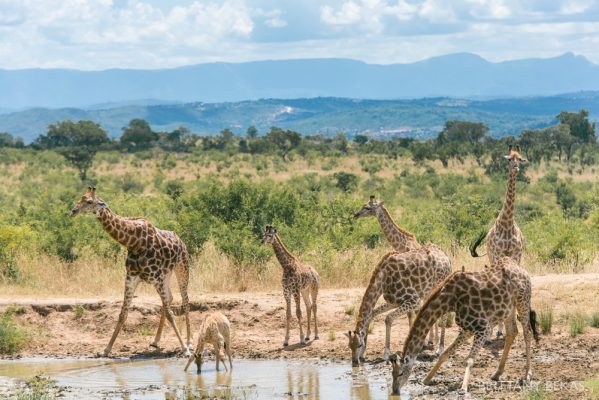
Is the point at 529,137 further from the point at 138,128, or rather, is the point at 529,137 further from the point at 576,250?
the point at 576,250

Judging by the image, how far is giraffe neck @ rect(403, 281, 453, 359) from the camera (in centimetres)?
1126

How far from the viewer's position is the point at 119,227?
1404 centimetres

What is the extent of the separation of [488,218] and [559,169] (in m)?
33.6

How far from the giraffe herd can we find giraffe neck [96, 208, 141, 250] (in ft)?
0.04

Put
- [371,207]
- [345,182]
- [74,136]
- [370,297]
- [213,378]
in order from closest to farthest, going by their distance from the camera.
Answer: [213,378] < [370,297] < [371,207] < [345,182] < [74,136]

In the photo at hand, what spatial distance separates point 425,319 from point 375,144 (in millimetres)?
64682

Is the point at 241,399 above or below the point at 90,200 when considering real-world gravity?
below

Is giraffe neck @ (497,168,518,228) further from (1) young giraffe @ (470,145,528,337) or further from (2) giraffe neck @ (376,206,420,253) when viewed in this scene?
(2) giraffe neck @ (376,206,420,253)

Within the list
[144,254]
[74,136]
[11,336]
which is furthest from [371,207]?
A: [74,136]

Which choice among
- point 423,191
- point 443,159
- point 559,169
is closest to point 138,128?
point 443,159

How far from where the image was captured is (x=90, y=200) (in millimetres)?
13820

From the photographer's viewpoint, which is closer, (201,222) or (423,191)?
(201,222)

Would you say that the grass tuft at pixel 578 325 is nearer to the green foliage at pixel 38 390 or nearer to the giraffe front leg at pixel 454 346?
the giraffe front leg at pixel 454 346

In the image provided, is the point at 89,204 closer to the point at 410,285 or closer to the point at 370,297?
the point at 370,297
